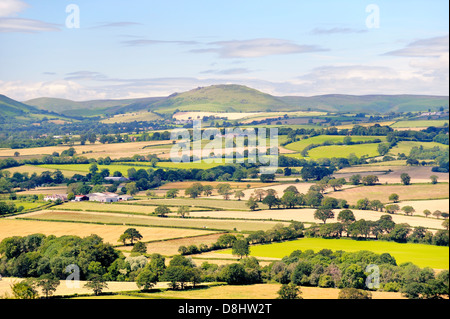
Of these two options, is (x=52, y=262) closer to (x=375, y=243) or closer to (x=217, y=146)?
(x=375, y=243)

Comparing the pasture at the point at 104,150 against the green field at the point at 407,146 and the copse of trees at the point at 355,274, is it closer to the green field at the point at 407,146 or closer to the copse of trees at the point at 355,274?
the green field at the point at 407,146

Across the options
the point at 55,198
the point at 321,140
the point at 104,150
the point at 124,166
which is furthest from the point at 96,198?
the point at 321,140

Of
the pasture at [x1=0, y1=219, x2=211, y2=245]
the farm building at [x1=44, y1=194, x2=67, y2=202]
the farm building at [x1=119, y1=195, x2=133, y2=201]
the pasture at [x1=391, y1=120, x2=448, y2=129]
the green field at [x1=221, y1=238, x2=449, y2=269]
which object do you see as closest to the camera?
the green field at [x1=221, y1=238, x2=449, y2=269]

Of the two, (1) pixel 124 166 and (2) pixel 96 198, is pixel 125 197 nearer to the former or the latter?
(2) pixel 96 198

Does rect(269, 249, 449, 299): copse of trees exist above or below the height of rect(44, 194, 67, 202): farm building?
below

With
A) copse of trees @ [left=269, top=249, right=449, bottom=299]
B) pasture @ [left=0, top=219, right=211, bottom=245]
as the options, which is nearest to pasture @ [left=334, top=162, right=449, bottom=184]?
pasture @ [left=0, top=219, right=211, bottom=245]

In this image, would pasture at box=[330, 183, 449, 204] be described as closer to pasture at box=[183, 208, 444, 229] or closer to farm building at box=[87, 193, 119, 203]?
pasture at box=[183, 208, 444, 229]

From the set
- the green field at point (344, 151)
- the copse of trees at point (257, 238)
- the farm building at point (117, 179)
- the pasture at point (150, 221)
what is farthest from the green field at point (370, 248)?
the green field at point (344, 151)

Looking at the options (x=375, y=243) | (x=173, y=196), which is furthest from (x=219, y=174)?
(x=375, y=243)
